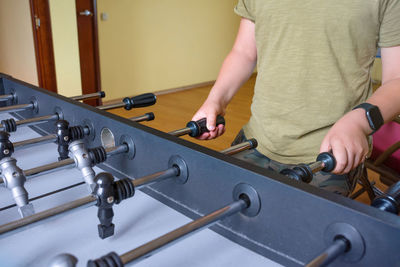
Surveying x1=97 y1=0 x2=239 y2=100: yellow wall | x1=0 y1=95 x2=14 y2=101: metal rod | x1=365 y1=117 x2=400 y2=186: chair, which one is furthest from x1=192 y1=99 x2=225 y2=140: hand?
x1=97 y1=0 x2=239 y2=100: yellow wall

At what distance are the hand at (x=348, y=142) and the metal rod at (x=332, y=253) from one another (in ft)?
0.87

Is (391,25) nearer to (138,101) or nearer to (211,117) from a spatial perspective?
(211,117)

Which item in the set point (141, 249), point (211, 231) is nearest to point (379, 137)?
point (211, 231)

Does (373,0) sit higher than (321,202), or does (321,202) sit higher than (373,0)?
(373,0)

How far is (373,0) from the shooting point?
0.88 metres

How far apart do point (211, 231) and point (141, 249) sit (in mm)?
195

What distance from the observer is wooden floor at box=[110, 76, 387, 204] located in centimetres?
332

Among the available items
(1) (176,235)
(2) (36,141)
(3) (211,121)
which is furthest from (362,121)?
(2) (36,141)

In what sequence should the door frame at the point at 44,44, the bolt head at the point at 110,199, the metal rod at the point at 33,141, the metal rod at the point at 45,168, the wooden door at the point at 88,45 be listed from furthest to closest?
the wooden door at the point at 88,45 → the door frame at the point at 44,44 → the metal rod at the point at 33,141 → the metal rod at the point at 45,168 → the bolt head at the point at 110,199

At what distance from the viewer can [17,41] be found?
3.74 m

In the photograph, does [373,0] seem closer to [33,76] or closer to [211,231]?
[211,231]

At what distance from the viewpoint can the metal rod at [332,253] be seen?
0.44m

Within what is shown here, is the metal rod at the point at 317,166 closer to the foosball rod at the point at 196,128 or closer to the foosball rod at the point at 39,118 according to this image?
the foosball rod at the point at 196,128

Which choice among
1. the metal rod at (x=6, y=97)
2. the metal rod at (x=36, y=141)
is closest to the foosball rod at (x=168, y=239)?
the metal rod at (x=36, y=141)
